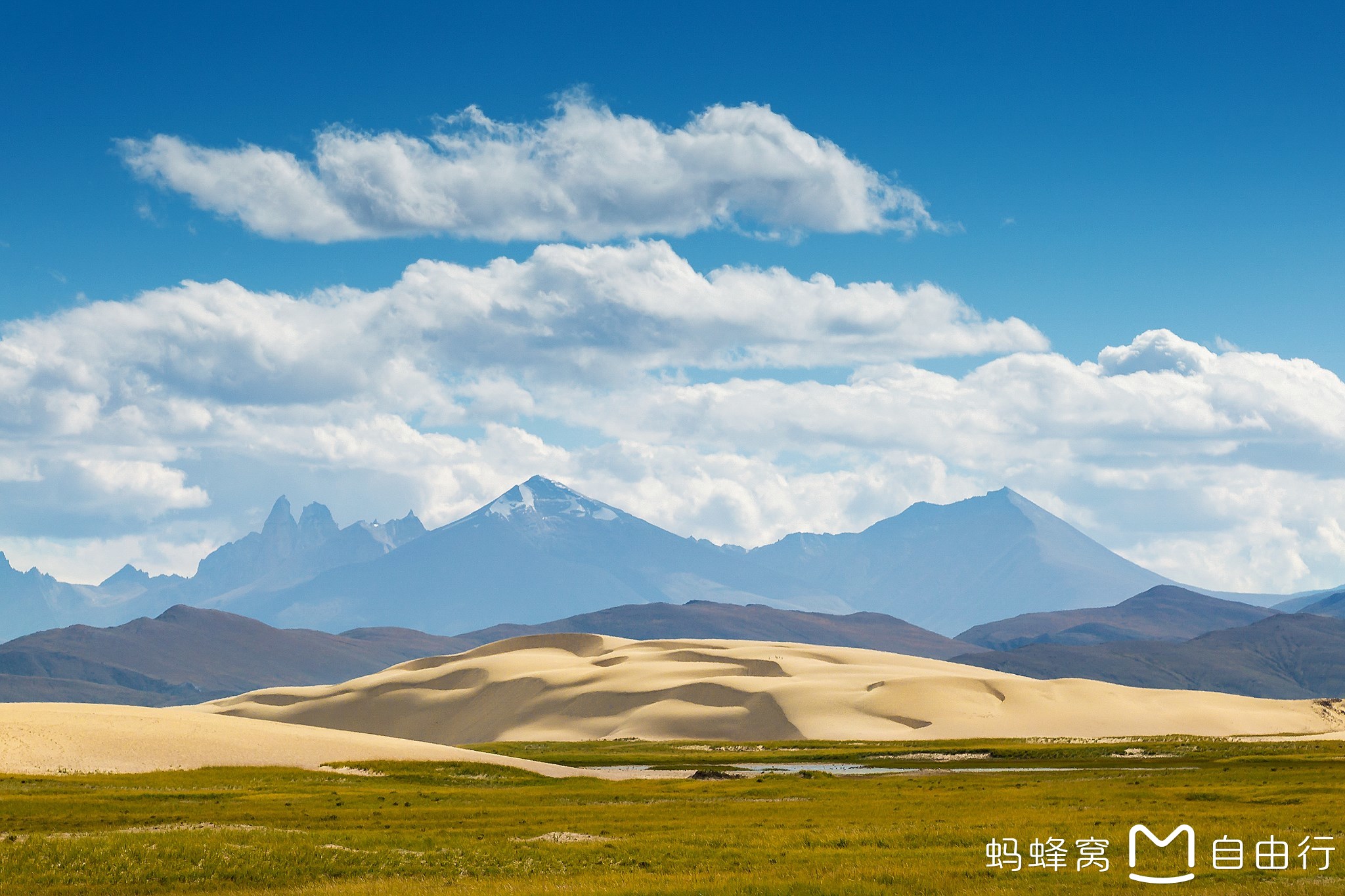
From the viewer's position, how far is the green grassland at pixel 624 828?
3525 cm

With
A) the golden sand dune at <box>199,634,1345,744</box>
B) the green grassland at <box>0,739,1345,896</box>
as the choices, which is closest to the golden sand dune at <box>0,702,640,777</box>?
the green grassland at <box>0,739,1345,896</box>

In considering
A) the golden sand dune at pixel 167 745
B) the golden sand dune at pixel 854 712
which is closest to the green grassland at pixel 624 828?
the golden sand dune at pixel 167 745

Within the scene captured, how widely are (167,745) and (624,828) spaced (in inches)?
1999

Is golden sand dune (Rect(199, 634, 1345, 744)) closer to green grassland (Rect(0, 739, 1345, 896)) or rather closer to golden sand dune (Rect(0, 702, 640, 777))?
golden sand dune (Rect(0, 702, 640, 777))

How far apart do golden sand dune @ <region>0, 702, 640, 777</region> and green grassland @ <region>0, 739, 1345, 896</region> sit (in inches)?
222

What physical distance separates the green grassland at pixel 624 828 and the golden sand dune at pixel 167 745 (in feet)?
18.5

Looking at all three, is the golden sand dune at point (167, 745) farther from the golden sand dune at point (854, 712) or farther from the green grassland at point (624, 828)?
the golden sand dune at point (854, 712)

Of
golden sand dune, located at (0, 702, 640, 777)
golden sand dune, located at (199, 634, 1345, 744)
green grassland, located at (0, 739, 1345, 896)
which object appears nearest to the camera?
green grassland, located at (0, 739, 1345, 896)

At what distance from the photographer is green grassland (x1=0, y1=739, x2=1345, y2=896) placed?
1388 inches

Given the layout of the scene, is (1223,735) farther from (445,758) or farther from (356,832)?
(356,832)

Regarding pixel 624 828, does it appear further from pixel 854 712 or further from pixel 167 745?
pixel 854 712

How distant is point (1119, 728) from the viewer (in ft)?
541

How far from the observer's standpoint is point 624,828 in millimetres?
50125

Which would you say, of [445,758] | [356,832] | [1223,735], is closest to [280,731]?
[445,758]
